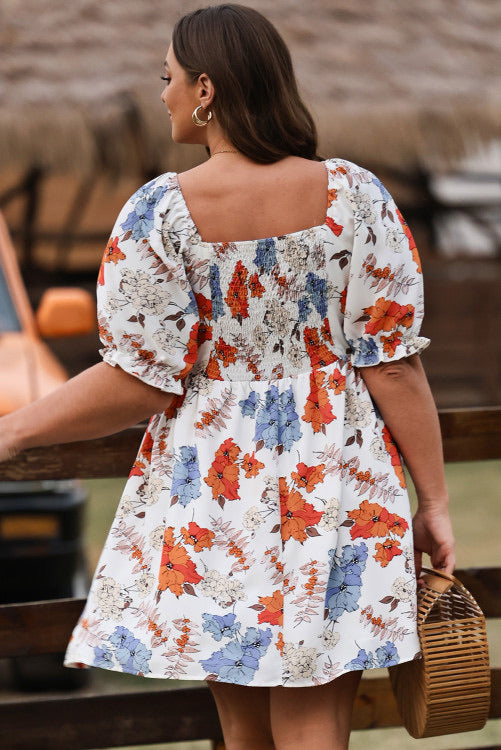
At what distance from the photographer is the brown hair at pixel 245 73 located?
69.4 inches

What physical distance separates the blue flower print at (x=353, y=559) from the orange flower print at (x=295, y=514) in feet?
0.28

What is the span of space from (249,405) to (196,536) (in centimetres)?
25

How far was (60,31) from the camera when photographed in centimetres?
804

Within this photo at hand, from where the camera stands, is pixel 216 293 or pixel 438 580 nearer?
pixel 216 293

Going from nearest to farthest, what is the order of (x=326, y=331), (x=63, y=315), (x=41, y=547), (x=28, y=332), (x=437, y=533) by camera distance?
(x=326, y=331) → (x=437, y=533) → (x=41, y=547) → (x=63, y=315) → (x=28, y=332)

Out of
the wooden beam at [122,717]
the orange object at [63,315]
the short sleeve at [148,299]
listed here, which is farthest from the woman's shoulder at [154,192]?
the orange object at [63,315]

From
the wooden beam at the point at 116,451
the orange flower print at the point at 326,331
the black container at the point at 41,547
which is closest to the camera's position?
the orange flower print at the point at 326,331

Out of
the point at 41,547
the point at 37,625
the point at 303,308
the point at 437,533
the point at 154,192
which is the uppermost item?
the point at 154,192

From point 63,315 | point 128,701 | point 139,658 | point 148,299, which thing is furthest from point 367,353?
point 63,315

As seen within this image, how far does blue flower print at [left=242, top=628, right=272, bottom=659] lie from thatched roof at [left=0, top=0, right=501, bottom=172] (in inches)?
251

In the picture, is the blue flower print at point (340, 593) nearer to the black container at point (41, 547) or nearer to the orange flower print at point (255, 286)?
the orange flower print at point (255, 286)

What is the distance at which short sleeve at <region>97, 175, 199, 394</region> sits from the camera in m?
1.75

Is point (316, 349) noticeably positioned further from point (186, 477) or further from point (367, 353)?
point (186, 477)

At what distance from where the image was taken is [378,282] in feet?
→ 6.01
